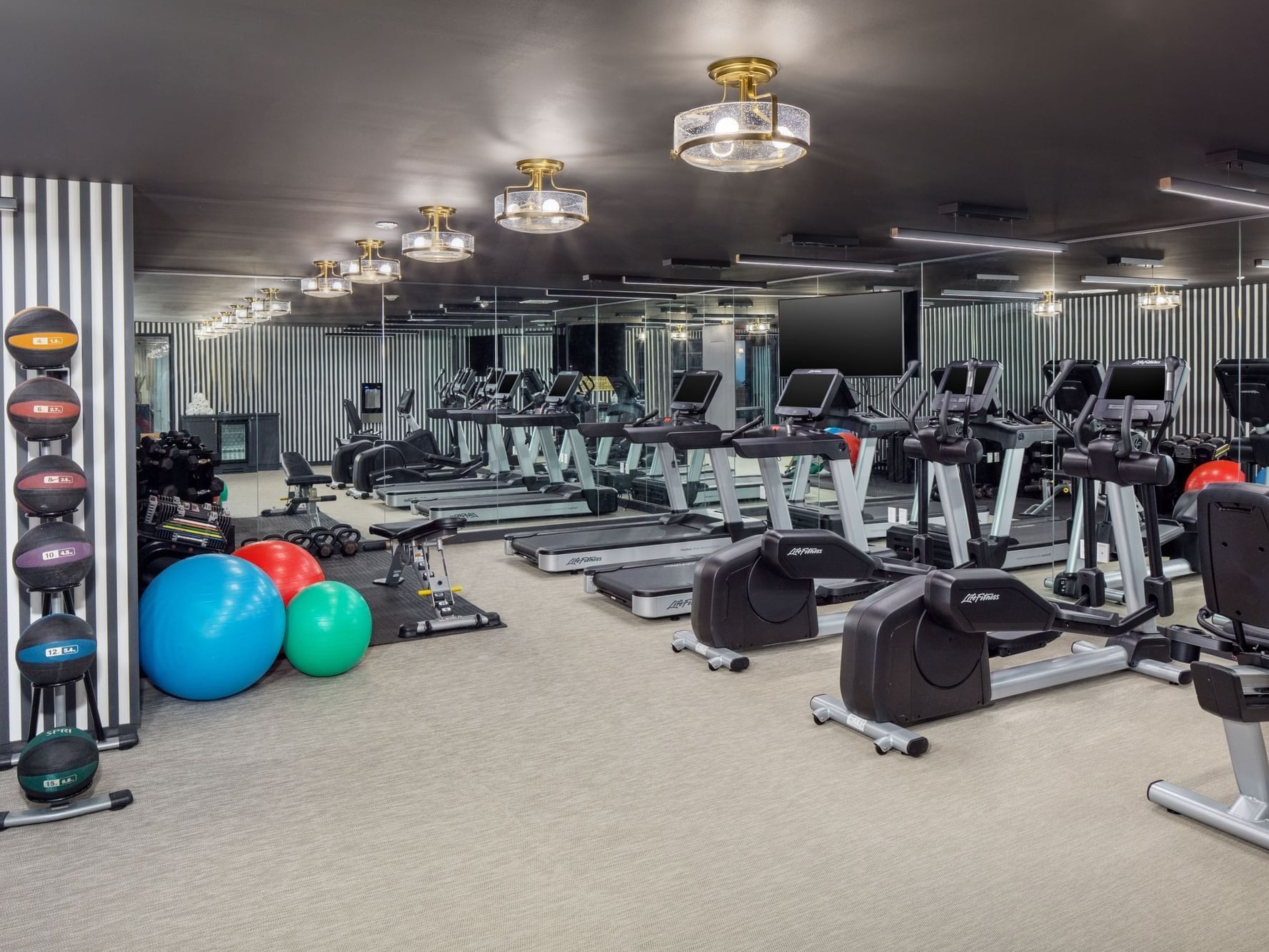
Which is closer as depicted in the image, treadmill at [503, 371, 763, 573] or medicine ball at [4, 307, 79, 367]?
medicine ball at [4, 307, 79, 367]

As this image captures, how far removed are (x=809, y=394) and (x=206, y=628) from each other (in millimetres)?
3968

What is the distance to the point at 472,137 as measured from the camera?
3.90 m

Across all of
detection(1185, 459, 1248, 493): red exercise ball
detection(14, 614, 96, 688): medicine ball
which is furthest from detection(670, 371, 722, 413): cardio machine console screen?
detection(14, 614, 96, 688): medicine ball

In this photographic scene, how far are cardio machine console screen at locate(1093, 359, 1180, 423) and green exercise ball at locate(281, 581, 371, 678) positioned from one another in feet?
13.3

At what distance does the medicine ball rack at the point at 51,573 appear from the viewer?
11.1 ft

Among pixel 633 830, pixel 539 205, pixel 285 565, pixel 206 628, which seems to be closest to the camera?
pixel 633 830

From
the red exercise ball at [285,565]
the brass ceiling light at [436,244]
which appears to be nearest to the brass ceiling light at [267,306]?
the red exercise ball at [285,565]

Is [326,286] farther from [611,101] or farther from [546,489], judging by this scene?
[546,489]

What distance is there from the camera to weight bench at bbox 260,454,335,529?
838 cm

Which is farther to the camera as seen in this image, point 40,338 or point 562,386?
point 562,386

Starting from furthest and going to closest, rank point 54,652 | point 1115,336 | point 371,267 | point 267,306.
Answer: point 267,306 < point 1115,336 < point 371,267 < point 54,652

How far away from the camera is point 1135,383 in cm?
507

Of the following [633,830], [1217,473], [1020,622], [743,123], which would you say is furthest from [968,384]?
[633,830]

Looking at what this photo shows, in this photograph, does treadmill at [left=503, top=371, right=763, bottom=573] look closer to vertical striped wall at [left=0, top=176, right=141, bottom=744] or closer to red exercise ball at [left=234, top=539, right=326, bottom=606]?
red exercise ball at [left=234, top=539, right=326, bottom=606]
